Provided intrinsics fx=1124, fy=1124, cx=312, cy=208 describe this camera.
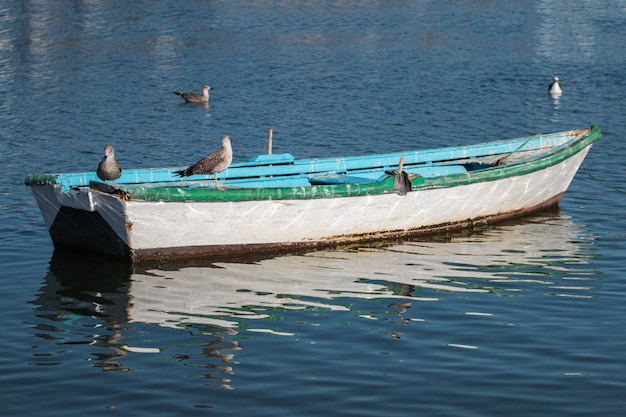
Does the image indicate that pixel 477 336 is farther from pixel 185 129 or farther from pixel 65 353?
pixel 185 129

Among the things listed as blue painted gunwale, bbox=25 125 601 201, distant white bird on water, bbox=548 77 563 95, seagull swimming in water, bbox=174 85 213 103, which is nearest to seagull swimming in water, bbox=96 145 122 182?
blue painted gunwale, bbox=25 125 601 201

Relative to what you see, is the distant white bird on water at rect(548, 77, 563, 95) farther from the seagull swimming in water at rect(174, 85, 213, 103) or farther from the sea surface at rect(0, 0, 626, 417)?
the seagull swimming in water at rect(174, 85, 213, 103)

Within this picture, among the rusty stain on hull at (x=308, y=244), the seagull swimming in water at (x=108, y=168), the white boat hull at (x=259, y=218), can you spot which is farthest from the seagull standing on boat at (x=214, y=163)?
the seagull swimming in water at (x=108, y=168)

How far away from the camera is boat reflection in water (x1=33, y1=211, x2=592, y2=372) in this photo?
1299cm

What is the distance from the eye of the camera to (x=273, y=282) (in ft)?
48.4

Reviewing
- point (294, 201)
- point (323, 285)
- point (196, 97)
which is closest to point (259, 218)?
point (294, 201)

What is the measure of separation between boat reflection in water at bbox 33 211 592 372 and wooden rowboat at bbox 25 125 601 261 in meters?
0.29

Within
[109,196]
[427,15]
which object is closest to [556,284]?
[109,196]

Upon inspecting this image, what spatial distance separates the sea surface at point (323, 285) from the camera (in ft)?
35.2

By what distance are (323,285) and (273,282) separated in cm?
67

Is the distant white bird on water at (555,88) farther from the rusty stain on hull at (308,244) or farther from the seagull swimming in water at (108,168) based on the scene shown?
the seagull swimming in water at (108,168)

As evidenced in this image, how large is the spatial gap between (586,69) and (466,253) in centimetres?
2087

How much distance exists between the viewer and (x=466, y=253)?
1642cm

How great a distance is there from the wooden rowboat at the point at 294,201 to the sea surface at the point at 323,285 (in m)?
0.30
